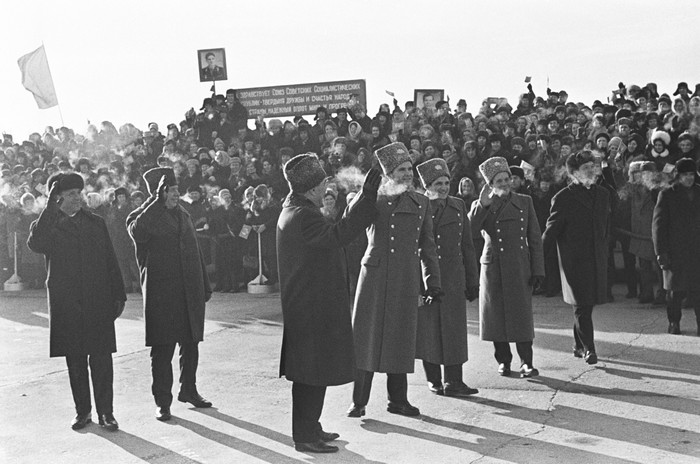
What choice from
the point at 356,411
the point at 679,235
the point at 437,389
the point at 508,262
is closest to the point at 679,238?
the point at 679,235

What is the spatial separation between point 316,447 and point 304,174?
5.80 ft

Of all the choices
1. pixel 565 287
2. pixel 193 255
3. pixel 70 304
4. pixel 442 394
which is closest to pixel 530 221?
pixel 565 287

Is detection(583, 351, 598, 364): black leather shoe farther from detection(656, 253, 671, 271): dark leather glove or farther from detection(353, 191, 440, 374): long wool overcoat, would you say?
detection(353, 191, 440, 374): long wool overcoat

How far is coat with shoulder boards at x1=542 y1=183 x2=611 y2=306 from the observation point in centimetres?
927

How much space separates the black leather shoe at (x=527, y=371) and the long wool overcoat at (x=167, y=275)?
2868mm

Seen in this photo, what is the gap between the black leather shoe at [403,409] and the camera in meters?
7.35

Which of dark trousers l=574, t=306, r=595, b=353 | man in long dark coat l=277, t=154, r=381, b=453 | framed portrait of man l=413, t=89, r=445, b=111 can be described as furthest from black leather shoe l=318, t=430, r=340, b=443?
framed portrait of man l=413, t=89, r=445, b=111

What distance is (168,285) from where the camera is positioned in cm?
777

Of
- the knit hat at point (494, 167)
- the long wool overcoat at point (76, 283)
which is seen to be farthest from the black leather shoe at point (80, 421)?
the knit hat at point (494, 167)

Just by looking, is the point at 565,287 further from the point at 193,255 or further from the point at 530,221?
the point at 193,255

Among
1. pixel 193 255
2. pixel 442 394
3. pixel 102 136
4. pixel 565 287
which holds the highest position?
pixel 102 136

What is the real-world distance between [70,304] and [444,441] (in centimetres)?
292

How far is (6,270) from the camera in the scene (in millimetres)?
19172

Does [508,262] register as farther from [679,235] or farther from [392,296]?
[679,235]
